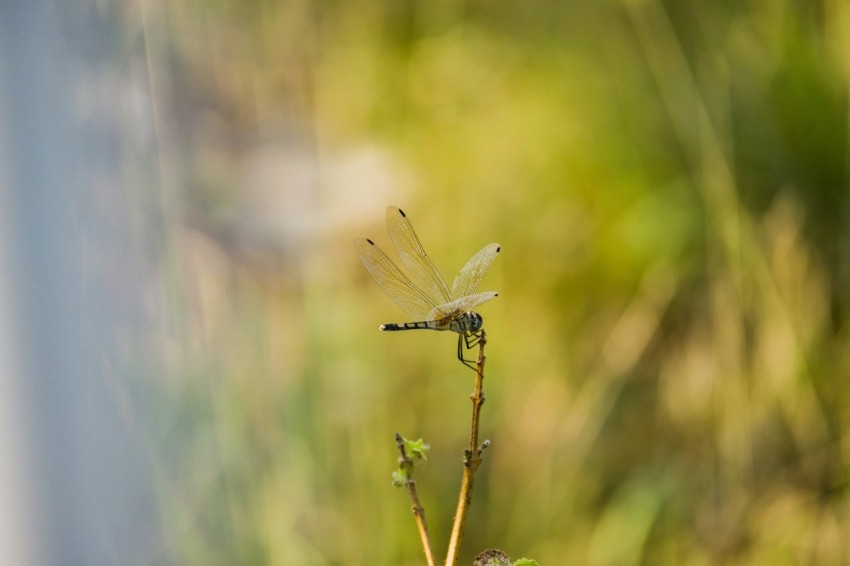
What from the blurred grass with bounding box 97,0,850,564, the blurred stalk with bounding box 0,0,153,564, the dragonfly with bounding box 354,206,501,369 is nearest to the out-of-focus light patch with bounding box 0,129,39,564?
the blurred stalk with bounding box 0,0,153,564

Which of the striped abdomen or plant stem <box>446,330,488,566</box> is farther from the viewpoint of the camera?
the striped abdomen

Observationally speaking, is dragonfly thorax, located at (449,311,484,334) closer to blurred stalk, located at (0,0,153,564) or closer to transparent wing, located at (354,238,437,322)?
transparent wing, located at (354,238,437,322)

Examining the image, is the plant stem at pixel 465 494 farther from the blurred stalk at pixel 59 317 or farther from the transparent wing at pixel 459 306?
the blurred stalk at pixel 59 317

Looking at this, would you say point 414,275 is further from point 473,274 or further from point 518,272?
point 518,272

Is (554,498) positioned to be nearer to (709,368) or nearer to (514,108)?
(709,368)

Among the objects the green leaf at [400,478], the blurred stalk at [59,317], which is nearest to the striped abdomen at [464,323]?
the green leaf at [400,478]

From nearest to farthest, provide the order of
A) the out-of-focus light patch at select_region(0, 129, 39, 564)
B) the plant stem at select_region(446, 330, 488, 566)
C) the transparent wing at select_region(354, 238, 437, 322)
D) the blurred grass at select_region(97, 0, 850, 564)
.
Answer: the plant stem at select_region(446, 330, 488, 566)
the transparent wing at select_region(354, 238, 437, 322)
the blurred grass at select_region(97, 0, 850, 564)
the out-of-focus light patch at select_region(0, 129, 39, 564)

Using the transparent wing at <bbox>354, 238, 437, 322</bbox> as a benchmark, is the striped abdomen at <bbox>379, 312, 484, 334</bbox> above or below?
below

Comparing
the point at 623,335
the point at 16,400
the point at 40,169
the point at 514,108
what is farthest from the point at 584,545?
the point at 40,169
